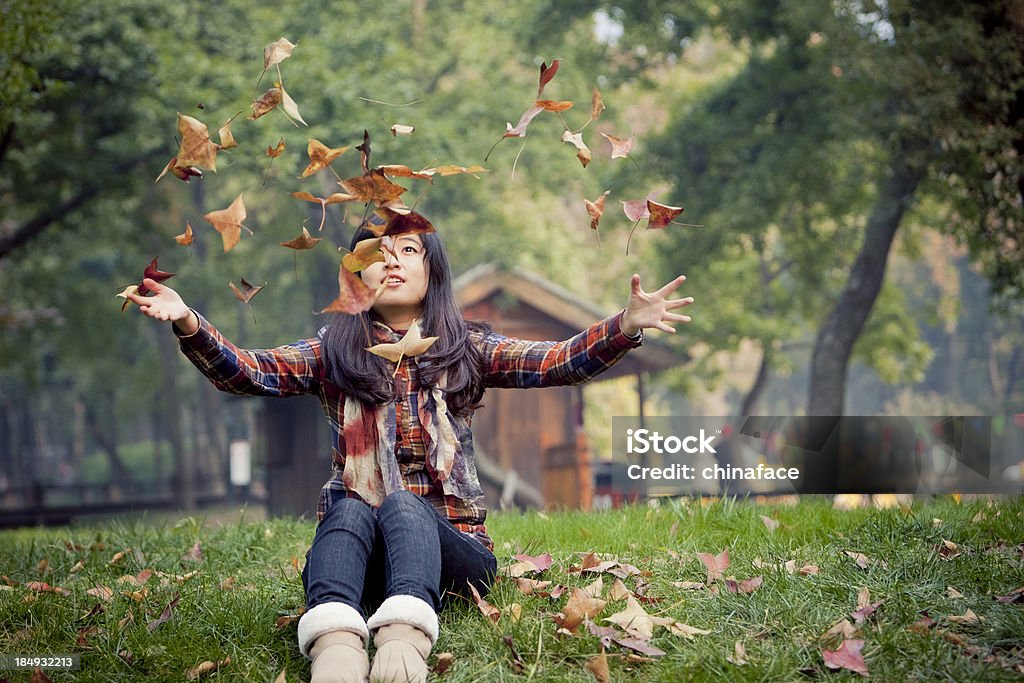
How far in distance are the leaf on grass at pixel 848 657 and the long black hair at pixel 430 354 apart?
56.4 inches

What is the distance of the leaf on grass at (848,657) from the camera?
119 inches

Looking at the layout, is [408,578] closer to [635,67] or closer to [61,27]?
[61,27]

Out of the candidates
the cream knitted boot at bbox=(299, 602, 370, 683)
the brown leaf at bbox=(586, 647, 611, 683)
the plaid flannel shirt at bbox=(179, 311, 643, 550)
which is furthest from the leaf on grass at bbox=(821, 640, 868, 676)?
the cream knitted boot at bbox=(299, 602, 370, 683)

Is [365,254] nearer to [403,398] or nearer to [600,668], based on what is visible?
[403,398]

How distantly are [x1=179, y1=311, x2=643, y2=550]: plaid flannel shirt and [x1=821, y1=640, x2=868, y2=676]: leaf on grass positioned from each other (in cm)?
113

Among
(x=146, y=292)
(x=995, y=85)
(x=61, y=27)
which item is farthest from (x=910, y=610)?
(x=61, y=27)

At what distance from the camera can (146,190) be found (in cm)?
2381

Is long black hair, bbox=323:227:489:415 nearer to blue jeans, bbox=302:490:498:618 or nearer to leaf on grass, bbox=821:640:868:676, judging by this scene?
blue jeans, bbox=302:490:498:618

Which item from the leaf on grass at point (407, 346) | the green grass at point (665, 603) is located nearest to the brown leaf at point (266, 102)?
the leaf on grass at point (407, 346)

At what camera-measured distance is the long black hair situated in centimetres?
363

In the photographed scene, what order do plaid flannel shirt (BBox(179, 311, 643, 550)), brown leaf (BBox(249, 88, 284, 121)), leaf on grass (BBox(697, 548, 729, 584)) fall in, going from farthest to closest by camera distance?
leaf on grass (BBox(697, 548, 729, 584)) → plaid flannel shirt (BBox(179, 311, 643, 550)) → brown leaf (BBox(249, 88, 284, 121))

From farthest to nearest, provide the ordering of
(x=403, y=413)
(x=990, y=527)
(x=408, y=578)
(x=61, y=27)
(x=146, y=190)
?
(x=146, y=190)
(x=61, y=27)
(x=990, y=527)
(x=403, y=413)
(x=408, y=578)

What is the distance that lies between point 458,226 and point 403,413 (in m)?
21.3

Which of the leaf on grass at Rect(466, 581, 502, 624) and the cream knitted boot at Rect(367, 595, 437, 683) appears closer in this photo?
the cream knitted boot at Rect(367, 595, 437, 683)
